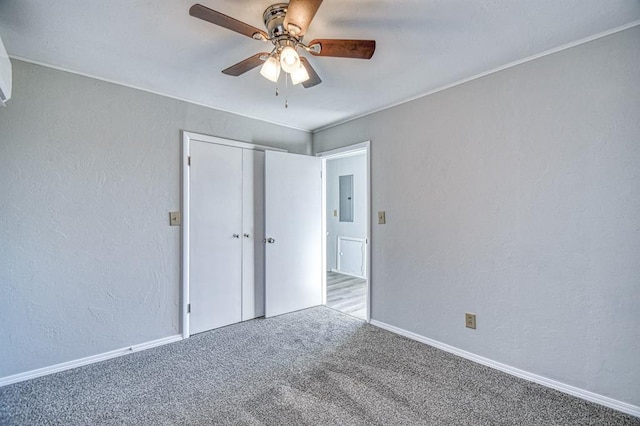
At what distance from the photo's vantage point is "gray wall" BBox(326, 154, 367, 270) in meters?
5.46

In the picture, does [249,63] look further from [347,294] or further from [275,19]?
[347,294]

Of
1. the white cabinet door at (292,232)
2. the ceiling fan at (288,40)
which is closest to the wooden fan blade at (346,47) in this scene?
the ceiling fan at (288,40)

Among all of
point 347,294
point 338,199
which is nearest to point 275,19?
point 347,294

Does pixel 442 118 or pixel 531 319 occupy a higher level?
pixel 442 118

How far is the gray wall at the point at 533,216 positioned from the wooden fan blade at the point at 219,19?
1.81 metres

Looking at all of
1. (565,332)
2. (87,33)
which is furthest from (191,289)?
(565,332)

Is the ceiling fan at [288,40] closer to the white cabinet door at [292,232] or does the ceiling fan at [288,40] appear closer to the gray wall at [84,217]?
Result: the gray wall at [84,217]

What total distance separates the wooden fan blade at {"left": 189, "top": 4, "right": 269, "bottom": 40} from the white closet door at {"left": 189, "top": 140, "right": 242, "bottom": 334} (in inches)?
67.3

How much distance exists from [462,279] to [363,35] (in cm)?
198

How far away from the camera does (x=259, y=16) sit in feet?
5.47

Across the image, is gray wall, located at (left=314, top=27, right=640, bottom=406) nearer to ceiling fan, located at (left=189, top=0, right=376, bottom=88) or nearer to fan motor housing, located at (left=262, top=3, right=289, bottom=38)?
ceiling fan, located at (left=189, top=0, right=376, bottom=88)

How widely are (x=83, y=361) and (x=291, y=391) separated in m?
1.68

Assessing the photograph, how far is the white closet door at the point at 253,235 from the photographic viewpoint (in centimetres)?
334

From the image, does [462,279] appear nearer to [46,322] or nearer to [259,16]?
[259,16]
